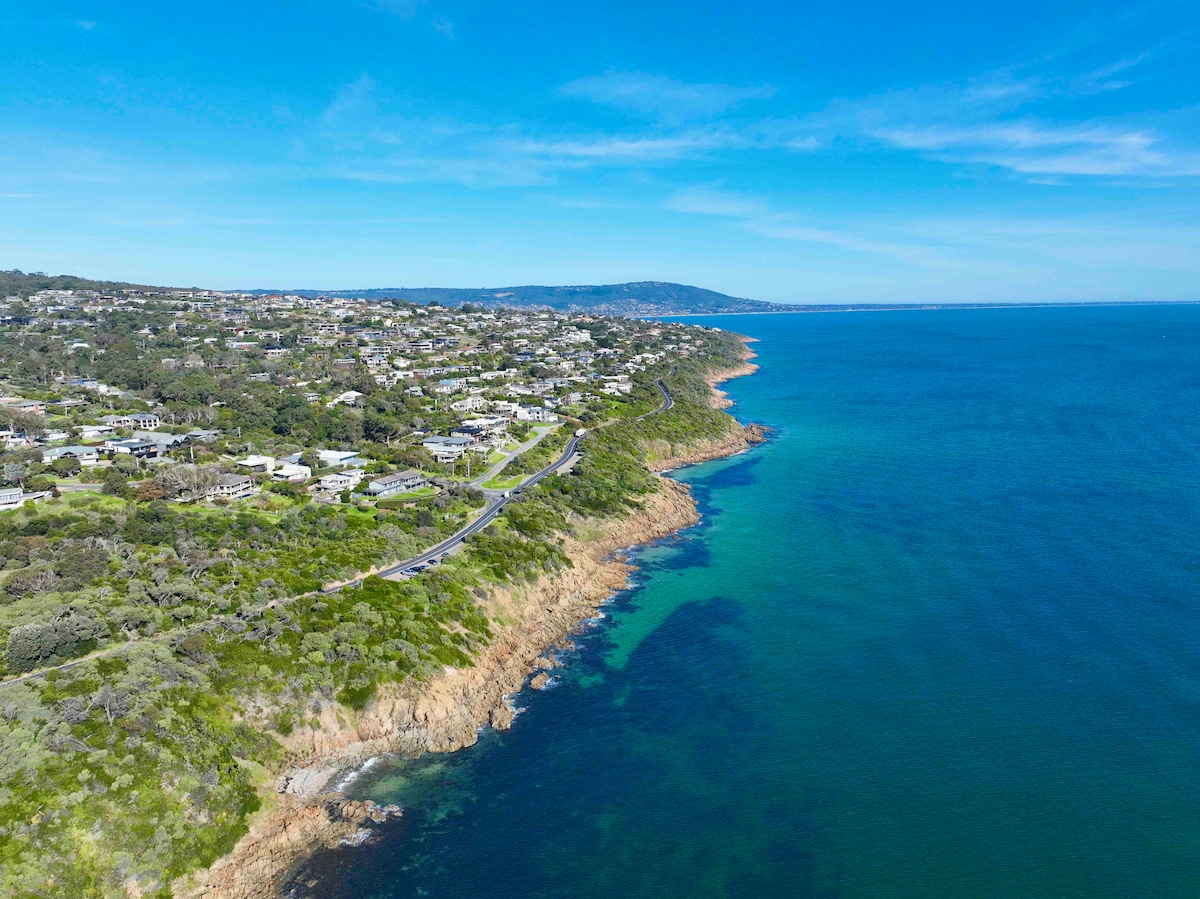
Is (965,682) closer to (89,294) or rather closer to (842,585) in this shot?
(842,585)

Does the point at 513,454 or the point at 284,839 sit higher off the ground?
the point at 513,454

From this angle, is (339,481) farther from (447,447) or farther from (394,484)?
(447,447)

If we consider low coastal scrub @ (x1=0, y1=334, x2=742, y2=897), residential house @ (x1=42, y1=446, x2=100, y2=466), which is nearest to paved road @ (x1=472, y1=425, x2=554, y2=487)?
low coastal scrub @ (x1=0, y1=334, x2=742, y2=897)

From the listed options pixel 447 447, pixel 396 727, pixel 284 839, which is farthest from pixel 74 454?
pixel 284 839

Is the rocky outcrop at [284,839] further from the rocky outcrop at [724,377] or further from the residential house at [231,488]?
the rocky outcrop at [724,377]

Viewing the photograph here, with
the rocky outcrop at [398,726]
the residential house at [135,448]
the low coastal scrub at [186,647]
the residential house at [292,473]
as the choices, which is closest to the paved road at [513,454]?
the low coastal scrub at [186,647]

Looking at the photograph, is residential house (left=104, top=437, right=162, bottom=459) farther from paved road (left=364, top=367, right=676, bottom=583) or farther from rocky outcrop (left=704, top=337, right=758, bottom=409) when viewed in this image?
rocky outcrop (left=704, top=337, right=758, bottom=409)
